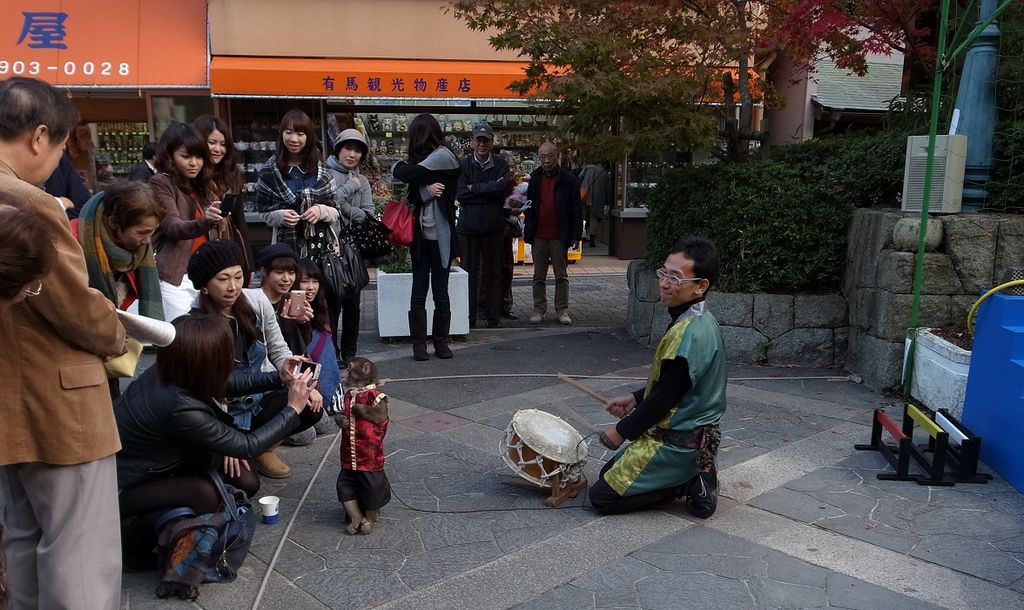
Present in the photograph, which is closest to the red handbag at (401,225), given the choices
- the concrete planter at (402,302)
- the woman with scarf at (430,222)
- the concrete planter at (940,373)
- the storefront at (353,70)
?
the woman with scarf at (430,222)

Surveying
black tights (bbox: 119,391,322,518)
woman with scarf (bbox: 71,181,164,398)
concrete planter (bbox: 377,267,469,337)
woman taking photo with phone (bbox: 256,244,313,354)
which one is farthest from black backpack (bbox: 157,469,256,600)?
concrete planter (bbox: 377,267,469,337)

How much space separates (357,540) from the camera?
3.46 m

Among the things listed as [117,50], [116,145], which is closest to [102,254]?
[117,50]

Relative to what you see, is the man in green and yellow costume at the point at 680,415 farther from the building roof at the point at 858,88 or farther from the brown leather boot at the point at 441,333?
the building roof at the point at 858,88

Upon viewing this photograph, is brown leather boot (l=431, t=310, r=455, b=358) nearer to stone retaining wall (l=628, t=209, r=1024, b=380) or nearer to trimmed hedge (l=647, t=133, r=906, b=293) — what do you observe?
stone retaining wall (l=628, t=209, r=1024, b=380)

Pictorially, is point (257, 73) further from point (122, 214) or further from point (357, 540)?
point (357, 540)

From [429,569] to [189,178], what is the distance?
3007mm

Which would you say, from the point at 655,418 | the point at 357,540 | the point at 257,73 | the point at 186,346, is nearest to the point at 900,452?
the point at 655,418

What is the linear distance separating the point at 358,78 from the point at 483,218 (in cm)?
476

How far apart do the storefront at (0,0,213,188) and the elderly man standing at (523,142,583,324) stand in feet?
19.7

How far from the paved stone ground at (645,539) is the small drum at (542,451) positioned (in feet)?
0.57

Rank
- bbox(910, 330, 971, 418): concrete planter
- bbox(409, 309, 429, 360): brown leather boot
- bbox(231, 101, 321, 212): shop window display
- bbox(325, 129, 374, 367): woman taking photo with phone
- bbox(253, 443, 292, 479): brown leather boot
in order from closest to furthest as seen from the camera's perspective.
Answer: bbox(253, 443, 292, 479): brown leather boot, bbox(910, 330, 971, 418): concrete planter, bbox(325, 129, 374, 367): woman taking photo with phone, bbox(409, 309, 429, 360): brown leather boot, bbox(231, 101, 321, 212): shop window display

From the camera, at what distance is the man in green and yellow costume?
11.6ft

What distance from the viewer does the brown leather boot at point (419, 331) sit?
654 cm
